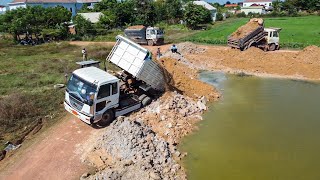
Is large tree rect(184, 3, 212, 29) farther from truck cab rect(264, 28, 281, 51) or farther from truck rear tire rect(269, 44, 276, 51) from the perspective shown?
truck rear tire rect(269, 44, 276, 51)

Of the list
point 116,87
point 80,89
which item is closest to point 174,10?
point 116,87

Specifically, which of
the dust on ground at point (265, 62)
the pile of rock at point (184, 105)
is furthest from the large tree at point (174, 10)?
the pile of rock at point (184, 105)

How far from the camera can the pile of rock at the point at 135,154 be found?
1043 cm

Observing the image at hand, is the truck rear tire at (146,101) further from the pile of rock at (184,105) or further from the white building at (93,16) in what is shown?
the white building at (93,16)

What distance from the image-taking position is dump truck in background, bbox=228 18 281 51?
3046 centimetres

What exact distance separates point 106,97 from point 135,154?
3435 millimetres

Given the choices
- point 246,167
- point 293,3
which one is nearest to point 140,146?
point 246,167

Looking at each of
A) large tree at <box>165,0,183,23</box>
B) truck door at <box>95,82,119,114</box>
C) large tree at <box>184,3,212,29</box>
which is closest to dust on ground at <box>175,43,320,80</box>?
truck door at <box>95,82,119,114</box>

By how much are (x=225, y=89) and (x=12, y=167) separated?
46.5 ft

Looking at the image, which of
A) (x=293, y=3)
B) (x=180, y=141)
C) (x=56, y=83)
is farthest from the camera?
(x=293, y=3)

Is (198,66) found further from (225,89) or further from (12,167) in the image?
(12,167)

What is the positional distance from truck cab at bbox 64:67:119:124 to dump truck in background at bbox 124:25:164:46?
921 inches

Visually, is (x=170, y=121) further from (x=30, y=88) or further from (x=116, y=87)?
(x=30, y=88)

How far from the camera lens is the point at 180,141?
45.2 ft
